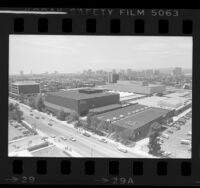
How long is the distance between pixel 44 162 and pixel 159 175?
1.56 metres

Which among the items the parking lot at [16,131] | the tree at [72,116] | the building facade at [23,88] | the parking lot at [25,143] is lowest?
the parking lot at [25,143]

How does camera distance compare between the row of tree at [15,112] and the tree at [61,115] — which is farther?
the tree at [61,115]

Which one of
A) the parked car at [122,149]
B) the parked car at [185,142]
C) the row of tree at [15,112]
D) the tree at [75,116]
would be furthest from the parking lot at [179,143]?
the row of tree at [15,112]

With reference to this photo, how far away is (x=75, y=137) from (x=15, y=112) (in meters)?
0.89

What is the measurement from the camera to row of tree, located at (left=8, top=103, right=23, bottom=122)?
332 centimetres

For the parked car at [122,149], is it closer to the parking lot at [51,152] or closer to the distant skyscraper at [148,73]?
the parking lot at [51,152]

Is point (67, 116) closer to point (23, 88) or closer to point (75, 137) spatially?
point (75, 137)

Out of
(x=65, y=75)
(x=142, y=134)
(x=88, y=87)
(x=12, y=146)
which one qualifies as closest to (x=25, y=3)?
(x=65, y=75)

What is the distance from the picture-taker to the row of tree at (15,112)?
332 cm

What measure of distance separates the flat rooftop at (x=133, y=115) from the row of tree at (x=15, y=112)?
3.58ft

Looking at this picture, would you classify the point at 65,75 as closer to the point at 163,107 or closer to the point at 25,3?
the point at 25,3

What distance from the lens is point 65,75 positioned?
3443 mm

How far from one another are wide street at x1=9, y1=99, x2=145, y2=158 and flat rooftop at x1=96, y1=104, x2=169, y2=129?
0.33 meters

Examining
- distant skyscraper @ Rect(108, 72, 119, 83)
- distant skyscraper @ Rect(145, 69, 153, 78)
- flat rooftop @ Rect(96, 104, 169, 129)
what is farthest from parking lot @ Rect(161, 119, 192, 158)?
distant skyscraper @ Rect(108, 72, 119, 83)
